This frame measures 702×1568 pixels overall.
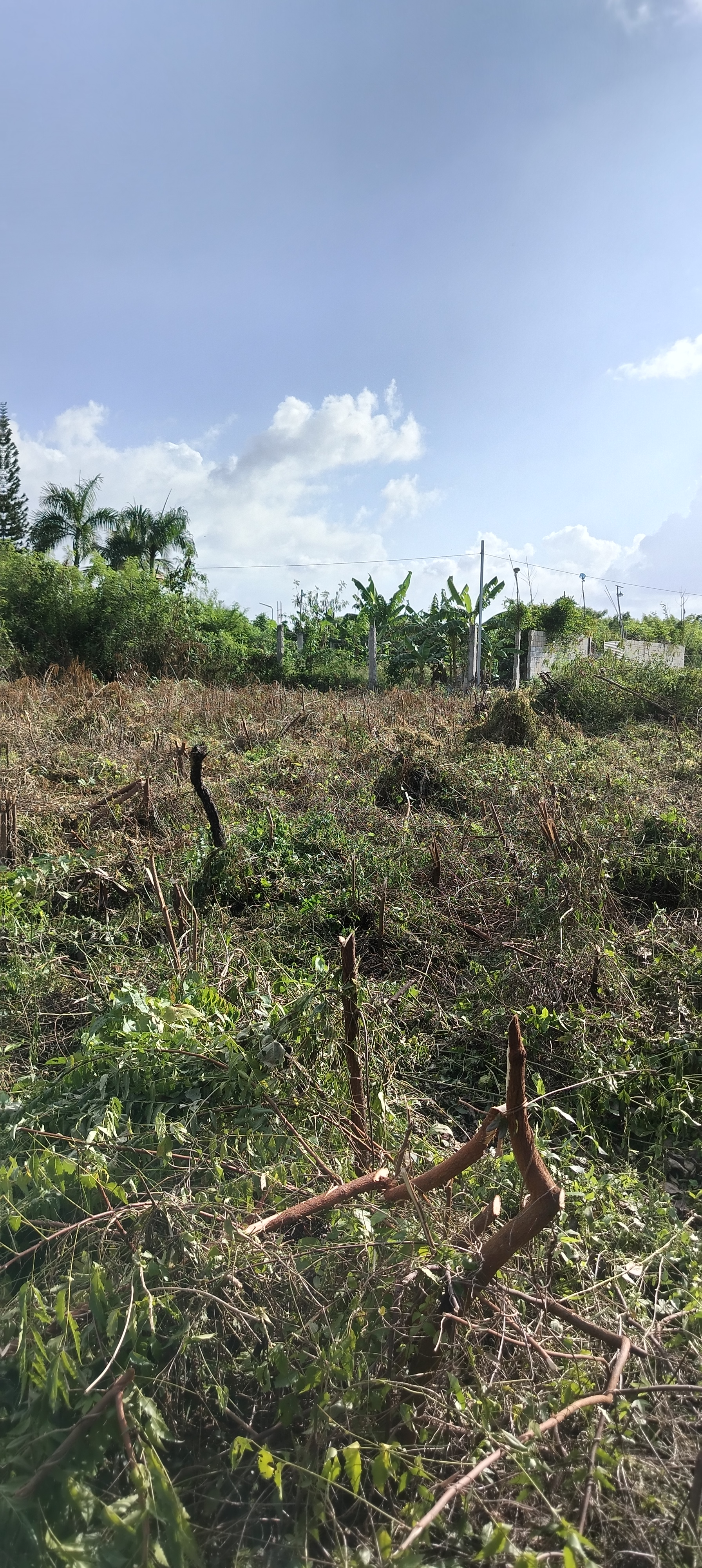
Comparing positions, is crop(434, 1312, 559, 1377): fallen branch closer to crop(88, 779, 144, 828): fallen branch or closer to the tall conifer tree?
crop(88, 779, 144, 828): fallen branch

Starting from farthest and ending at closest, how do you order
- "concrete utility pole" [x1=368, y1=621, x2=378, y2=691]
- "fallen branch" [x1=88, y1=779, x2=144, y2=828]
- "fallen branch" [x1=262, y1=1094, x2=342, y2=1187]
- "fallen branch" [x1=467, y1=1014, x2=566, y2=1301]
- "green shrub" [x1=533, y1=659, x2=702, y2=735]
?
"concrete utility pole" [x1=368, y1=621, x2=378, y2=691], "green shrub" [x1=533, y1=659, x2=702, y2=735], "fallen branch" [x1=88, y1=779, x2=144, y2=828], "fallen branch" [x1=262, y1=1094, x2=342, y2=1187], "fallen branch" [x1=467, y1=1014, x2=566, y2=1301]

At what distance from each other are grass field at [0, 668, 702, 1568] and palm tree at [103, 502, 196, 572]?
2053cm

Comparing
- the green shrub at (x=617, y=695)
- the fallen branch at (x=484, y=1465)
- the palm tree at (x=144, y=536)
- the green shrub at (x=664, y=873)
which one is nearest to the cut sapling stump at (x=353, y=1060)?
the fallen branch at (x=484, y=1465)

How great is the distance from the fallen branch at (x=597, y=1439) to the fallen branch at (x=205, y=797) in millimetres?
3705

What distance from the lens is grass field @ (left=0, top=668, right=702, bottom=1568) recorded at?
136 cm

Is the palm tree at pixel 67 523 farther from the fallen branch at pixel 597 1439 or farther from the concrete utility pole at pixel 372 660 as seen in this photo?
the fallen branch at pixel 597 1439

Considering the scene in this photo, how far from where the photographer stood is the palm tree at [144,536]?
2372 cm

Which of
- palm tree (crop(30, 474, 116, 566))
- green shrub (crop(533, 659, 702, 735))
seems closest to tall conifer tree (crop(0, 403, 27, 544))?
palm tree (crop(30, 474, 116, 566))

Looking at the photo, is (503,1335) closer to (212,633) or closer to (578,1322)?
(578,1322)

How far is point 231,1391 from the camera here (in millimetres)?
1585

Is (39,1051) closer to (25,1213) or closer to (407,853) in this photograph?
(25,1213)

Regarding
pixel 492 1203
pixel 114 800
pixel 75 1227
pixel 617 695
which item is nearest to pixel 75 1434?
pixel 75 1227

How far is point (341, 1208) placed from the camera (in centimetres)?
180

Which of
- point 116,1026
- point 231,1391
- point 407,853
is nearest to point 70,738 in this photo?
point 407,853
